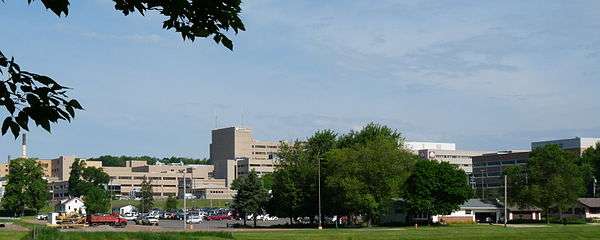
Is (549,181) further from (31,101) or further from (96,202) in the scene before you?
(31,101)

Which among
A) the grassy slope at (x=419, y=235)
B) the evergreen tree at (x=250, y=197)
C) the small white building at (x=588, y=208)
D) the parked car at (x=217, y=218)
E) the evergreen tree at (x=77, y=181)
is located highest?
the evergreen tree at (x=77, y=181)

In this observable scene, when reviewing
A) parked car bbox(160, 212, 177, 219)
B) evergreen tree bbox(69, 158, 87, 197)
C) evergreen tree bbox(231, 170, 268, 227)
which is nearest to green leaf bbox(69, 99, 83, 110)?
evergreen tree bbox(231, 170, 268, 227)

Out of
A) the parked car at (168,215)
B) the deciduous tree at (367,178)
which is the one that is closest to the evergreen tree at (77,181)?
the parked car at (168,215)

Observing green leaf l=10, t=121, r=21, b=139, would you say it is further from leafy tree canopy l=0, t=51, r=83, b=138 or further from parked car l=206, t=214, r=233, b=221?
parked car l=206, t=214, r=233, b=221

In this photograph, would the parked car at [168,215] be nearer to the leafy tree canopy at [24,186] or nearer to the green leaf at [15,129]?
the leafy tree canopy at [24,186]

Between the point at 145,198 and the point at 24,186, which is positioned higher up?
the point at 24,186

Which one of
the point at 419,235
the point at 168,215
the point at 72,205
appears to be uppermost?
the point at 72,205

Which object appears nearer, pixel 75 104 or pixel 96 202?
pixel 75 104

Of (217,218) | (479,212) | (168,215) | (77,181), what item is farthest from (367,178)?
(77,181)

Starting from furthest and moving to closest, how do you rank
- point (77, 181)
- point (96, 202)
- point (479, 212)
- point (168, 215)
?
point (77, 181), point (168, 215), point (96, 202), point (479, 212)

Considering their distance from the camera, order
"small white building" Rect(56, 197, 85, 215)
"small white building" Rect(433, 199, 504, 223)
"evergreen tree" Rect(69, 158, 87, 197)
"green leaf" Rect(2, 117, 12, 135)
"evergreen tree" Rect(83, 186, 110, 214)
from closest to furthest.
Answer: "green leaf" Rect(2, 117, 12, 135) → "small white building" Rect(433, 199, 504, 223) → "small white building" Rect(56, 197, 85, 215) → "evergreen tree" Rect(83, 186, 110, 214) → "evergreen tree" Rect(69, 158, 87, 197)

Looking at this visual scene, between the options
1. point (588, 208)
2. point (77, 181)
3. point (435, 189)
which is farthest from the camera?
point (77, 181)

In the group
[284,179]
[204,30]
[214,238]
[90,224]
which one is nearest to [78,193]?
[90,224]

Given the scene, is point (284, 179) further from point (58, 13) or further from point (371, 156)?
point (58, 13)
